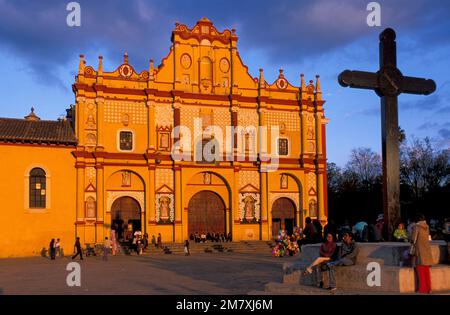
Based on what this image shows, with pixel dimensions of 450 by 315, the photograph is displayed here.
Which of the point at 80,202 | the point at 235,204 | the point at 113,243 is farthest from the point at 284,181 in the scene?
the point at 80,202

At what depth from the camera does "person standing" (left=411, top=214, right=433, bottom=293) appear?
1086cm

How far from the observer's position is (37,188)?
34812mm

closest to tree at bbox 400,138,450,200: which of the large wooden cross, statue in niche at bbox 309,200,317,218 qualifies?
statue in niche at bbox 309,200,317,218

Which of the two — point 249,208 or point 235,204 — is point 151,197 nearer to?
point 235,204

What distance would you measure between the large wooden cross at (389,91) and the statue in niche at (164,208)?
2634 centimetres

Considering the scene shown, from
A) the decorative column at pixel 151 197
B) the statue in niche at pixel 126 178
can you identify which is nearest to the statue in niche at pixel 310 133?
the decorative column at pixel 151 197

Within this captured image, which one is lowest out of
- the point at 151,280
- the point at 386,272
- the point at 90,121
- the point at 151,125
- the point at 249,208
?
the point at 151,280

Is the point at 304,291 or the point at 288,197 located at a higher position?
the point at 288,197

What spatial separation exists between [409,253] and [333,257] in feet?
6.07

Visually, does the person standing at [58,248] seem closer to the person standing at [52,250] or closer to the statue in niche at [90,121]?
the person standing at [52,250]

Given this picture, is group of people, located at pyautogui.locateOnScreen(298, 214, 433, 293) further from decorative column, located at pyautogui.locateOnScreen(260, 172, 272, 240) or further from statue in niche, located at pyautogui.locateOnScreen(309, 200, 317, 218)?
statue in niche, located at pyautogui.locateOnScreen(309, 200, 317, 218)

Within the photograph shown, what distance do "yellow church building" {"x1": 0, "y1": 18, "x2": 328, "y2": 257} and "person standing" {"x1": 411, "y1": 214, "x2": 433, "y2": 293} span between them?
27869 mm
